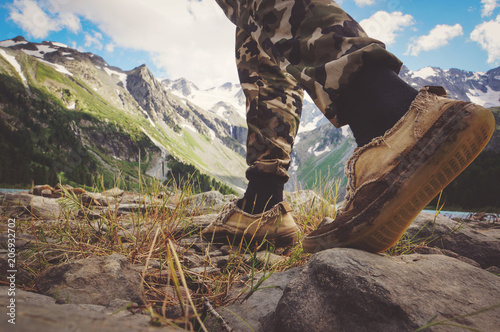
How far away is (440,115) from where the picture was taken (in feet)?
3.39

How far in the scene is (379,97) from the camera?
1.16 metres

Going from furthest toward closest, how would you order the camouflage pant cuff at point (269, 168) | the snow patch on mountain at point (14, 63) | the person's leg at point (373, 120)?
the snow patch on mountain at point (14, 63) < the camouflage pant cuff at point (269, 168) < the person's leg at point (373, 120)

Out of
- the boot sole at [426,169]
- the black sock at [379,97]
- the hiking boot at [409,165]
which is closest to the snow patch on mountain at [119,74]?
the black sock at [379,97]

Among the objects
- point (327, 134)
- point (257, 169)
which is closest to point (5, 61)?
point (257, 169)

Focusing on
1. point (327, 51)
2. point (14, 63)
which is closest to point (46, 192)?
point (327, 51)

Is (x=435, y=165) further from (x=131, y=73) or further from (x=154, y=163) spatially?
(x=131, y=73)

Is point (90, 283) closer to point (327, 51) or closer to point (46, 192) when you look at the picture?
point (327, 51)

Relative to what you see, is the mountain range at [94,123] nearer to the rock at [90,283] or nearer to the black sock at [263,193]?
the black sock at [263,193]

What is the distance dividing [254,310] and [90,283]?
611 mm

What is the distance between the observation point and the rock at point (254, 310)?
2.79ft

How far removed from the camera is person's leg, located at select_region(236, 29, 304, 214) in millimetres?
1924

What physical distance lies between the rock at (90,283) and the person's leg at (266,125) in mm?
968

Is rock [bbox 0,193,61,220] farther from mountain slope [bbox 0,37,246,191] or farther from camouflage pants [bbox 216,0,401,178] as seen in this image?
mountain slope [bbox 0,37,246,191]

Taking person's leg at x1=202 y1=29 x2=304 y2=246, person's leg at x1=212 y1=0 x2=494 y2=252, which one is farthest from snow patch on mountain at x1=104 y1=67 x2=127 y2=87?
person's leg at x1=212 y1=0 x2=494 y2=252
